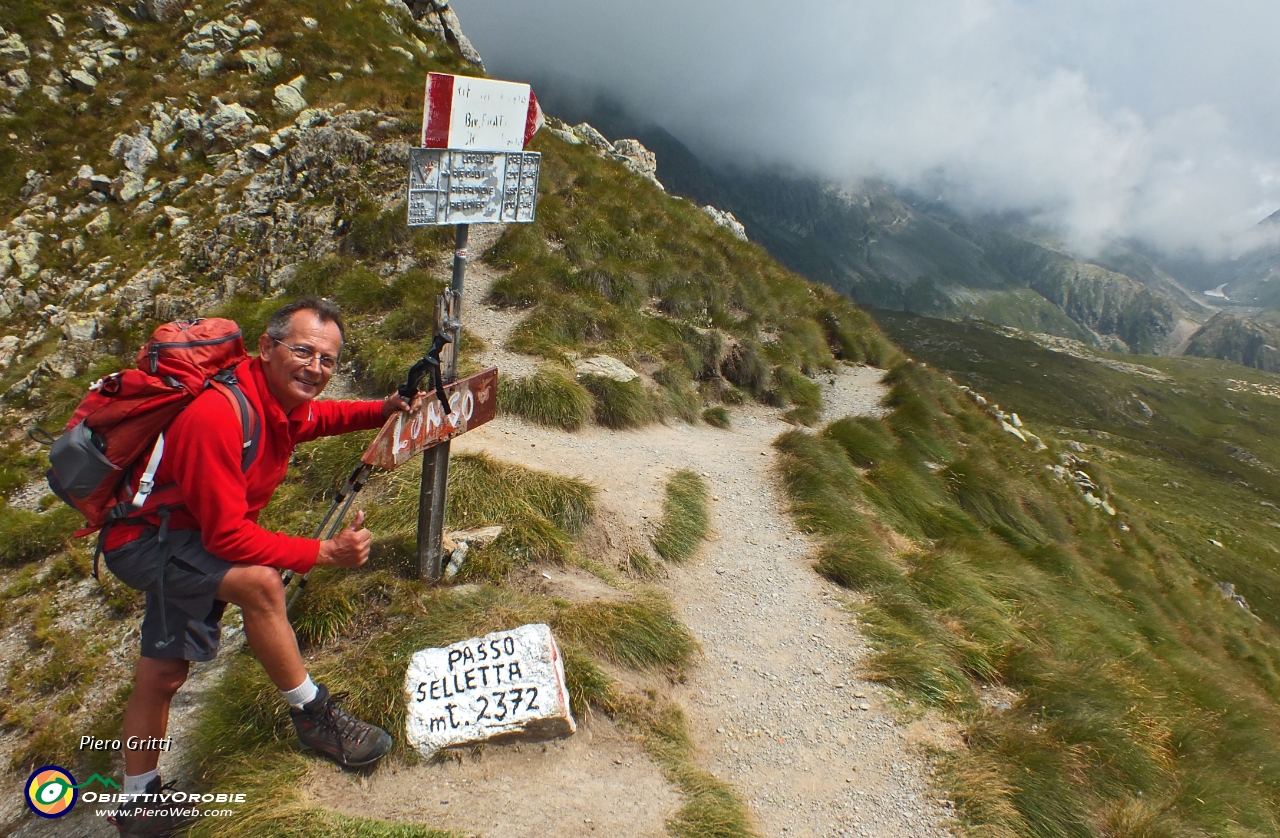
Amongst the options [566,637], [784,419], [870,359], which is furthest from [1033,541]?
[566,637]

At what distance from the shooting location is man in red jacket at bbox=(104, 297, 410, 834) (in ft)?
9.91

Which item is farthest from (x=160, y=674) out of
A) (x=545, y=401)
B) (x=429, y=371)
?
(x=545, y=401)

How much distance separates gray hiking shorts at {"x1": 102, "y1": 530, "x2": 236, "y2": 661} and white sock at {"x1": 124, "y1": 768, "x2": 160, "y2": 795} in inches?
32.0

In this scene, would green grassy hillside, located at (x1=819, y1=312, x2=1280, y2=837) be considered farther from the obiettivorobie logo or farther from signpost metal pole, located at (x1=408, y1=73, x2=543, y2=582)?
the obiettivorobie logo

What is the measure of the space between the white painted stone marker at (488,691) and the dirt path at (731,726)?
0.18m

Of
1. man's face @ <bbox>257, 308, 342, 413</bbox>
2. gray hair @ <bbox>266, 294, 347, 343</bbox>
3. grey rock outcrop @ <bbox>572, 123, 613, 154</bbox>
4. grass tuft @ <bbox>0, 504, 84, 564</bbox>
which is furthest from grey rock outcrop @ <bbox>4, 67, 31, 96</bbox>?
man's face @ <bbox>257, 308, 342, 413</bbox>

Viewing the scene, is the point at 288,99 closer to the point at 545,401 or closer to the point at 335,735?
the point at 545,401

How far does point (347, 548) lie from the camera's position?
3.46 m

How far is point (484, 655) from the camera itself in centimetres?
473

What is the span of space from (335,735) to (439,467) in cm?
206

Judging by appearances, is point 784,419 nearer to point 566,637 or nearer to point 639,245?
point 639,245

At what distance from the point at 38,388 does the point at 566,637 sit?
14420 millimetres

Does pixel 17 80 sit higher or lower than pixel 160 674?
higher

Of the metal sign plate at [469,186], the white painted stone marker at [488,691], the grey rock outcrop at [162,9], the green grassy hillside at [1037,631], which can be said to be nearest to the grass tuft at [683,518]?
the green grassy hillside at [1037,631]
